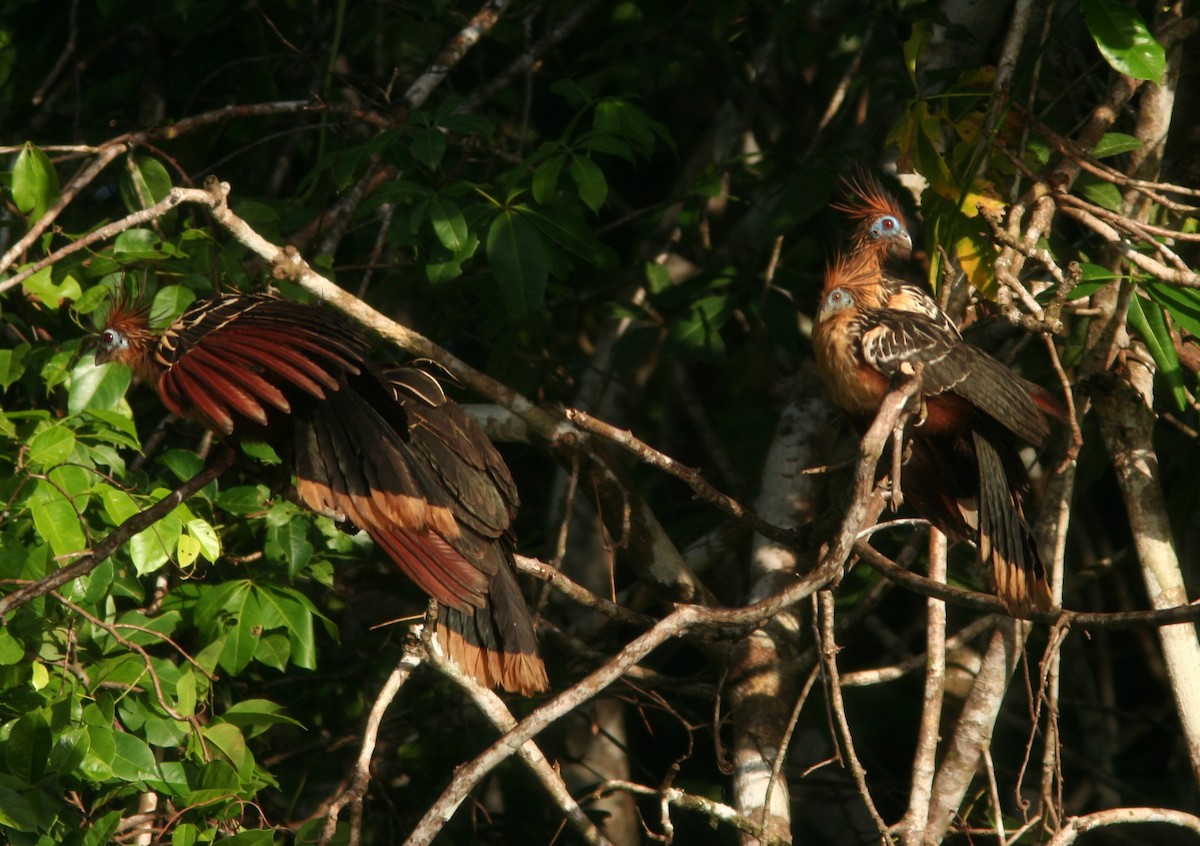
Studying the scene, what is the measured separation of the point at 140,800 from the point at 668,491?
215cm

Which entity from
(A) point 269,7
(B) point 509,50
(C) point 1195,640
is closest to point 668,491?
(B) point 509,50

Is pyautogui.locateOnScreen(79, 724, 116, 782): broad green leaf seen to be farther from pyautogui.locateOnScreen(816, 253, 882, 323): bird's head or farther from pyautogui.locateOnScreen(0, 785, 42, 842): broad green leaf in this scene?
pyautogui.locateOnScreen(816, 253, 882, 323): bird's head

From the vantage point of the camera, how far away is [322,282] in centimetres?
296

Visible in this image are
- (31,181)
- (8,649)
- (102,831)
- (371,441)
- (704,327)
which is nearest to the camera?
(102,831)

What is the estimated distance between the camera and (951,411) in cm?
318

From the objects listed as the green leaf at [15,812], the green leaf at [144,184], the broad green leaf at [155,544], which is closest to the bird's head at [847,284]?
the broad green leaf at [155,544]

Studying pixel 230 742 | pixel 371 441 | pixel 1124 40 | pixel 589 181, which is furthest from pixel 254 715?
pixel 1124 40

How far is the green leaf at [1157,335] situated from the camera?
292cm

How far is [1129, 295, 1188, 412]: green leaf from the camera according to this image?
2919 millimetres

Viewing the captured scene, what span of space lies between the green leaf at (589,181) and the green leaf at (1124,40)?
3.94ft

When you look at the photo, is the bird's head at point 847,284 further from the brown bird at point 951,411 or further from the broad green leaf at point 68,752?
the broad green leaf at point 68,752

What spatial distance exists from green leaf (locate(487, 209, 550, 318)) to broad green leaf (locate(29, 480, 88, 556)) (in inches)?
44.4

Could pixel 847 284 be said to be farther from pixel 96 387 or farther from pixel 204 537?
pixel 96 387

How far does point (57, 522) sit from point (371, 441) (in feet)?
2.20
